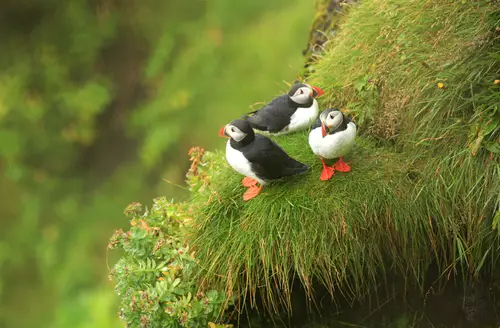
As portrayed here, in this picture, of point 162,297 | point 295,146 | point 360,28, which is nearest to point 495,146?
point 295,146

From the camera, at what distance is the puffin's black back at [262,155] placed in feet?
9.93

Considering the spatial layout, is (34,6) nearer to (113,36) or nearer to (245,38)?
(113,36)

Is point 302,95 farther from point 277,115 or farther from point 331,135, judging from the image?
point 331,135

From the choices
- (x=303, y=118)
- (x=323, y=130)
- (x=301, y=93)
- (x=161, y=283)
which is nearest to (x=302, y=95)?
(x=301, y=93)

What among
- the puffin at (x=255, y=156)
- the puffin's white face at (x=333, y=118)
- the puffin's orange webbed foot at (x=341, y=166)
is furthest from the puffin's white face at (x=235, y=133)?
the puffin's orange webbed foot at (x=341, y=166)

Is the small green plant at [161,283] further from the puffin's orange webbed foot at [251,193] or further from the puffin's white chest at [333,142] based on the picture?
the puffin's white chest at [333,142]

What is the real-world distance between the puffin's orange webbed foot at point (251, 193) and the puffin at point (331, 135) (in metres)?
0.32

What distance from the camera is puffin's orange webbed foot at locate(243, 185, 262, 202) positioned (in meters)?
3.19

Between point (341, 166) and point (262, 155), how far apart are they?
0.43m

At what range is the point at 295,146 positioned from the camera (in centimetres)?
348

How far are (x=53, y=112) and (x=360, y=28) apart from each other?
4.60 metres

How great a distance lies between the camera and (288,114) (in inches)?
138

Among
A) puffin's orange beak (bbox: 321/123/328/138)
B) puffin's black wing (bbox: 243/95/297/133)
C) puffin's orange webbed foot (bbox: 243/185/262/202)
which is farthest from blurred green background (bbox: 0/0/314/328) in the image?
puffin's orange beak (bbox: 321/123/328/138)

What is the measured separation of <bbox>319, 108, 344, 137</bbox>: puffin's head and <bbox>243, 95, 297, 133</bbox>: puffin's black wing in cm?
49
